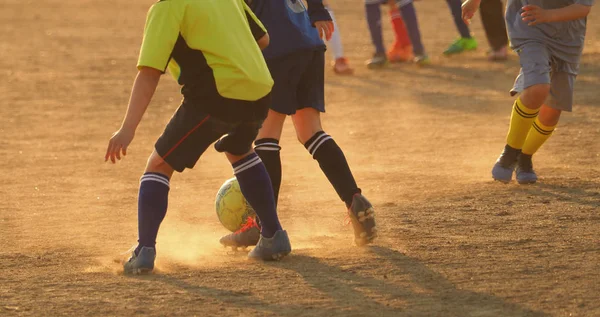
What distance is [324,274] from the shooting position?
5.11 meters

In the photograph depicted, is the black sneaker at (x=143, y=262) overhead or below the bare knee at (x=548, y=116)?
overhead

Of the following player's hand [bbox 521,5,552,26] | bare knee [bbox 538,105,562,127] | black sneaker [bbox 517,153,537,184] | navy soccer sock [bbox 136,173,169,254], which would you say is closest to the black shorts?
navy soccer sock [bbox 136,173,169,254]

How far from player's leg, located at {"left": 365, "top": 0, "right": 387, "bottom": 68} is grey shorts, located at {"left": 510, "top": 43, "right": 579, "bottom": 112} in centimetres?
624

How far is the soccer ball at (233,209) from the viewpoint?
6.10 meters

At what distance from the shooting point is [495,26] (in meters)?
13.3

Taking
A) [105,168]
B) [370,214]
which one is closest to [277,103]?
[370,214]

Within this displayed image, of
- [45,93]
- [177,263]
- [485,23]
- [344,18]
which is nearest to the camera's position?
[177,263]

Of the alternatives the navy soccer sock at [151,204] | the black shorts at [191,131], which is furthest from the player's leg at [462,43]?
the navy soccer sock at [151,204]

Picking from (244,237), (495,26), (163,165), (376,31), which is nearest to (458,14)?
(495,26)

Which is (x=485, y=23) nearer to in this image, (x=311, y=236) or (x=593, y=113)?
(x=593, y=113)

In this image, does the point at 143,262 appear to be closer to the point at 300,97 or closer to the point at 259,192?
the point at 259,192

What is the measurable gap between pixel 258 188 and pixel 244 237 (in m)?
0.57

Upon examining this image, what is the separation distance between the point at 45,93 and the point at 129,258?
742cm

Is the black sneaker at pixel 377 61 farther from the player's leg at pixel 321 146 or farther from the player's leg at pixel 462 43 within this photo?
the player's leg at pixel 321 146
